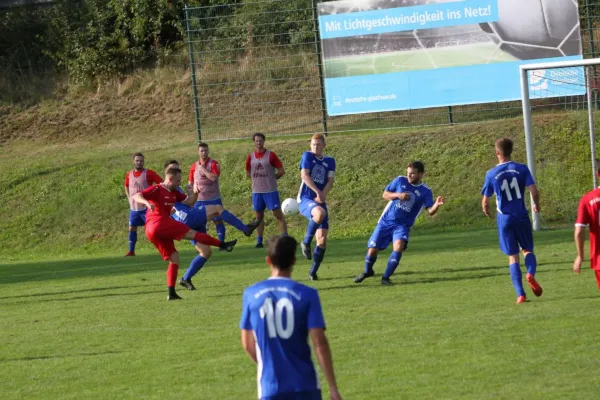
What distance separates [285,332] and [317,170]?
8.85 metres

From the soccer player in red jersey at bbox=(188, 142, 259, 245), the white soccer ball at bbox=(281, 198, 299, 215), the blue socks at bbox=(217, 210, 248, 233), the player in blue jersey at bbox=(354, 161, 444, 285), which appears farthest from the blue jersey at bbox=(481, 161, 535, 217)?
the soccer player in red jersey at bbox=(188, 142, 259, 245)

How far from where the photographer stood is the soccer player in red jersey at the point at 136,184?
18.4 metres

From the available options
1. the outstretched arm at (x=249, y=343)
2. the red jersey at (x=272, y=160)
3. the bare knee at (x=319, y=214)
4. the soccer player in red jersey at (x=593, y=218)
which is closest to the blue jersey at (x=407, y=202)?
the bare knee at (x=319, y=214)

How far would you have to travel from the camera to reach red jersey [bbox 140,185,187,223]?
1249 centimetres

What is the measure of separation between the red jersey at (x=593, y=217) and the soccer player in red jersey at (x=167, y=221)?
5.48m

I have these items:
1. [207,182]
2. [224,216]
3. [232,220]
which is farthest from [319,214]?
[207,182]

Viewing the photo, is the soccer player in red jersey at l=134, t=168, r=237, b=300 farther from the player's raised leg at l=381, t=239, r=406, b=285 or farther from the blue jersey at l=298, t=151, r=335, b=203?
the player's raised leg at l=381, t=239, r=406, b=285

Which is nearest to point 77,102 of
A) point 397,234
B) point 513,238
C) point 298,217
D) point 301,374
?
point 298,217

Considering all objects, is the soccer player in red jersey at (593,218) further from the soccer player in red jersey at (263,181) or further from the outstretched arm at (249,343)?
the soccer player in red jersey at (263,181)

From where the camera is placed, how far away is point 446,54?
23.7m

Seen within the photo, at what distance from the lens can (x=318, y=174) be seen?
13.9 metres

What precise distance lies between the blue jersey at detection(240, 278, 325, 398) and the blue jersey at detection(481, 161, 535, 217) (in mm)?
5695

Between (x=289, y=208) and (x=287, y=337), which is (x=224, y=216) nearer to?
(x=289, y=208)

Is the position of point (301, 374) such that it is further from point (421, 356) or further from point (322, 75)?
point (322, 75)
